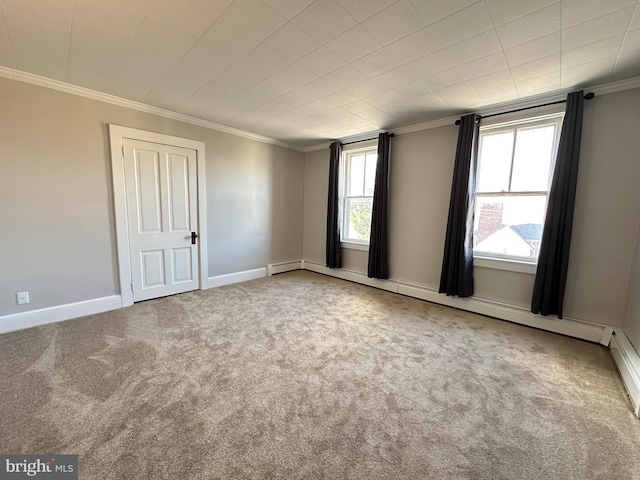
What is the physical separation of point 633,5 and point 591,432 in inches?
104

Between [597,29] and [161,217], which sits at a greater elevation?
[597,29]

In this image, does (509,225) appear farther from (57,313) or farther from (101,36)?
(57,313)

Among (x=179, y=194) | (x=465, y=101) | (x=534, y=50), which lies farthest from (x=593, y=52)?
(x=179, y=194)

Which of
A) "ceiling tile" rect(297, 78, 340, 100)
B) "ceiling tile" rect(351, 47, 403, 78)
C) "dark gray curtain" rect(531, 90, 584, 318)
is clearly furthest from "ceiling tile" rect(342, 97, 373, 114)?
"dark gray curtain" rect(531, 90, 584, 318)

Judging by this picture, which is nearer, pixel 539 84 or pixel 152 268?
pixel 539 84

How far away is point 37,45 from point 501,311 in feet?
17.7

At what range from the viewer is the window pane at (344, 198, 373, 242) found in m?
4.71

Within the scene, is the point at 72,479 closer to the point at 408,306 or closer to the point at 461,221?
the point at 408,306

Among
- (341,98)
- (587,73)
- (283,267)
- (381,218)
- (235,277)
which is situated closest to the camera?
(587,73)

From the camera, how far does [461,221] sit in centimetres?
338

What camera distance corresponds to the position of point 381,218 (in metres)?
4.20

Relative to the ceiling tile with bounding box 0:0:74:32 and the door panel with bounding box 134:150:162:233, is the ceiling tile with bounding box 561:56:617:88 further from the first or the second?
the door panel with bounding box 134:150:162:233

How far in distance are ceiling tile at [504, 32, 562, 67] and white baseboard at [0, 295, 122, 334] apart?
16.1ft

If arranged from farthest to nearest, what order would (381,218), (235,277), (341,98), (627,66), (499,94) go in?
1. (235,277)
2. (381,218)
3. (341,98)
4. (499,94)
5. (627,66)
